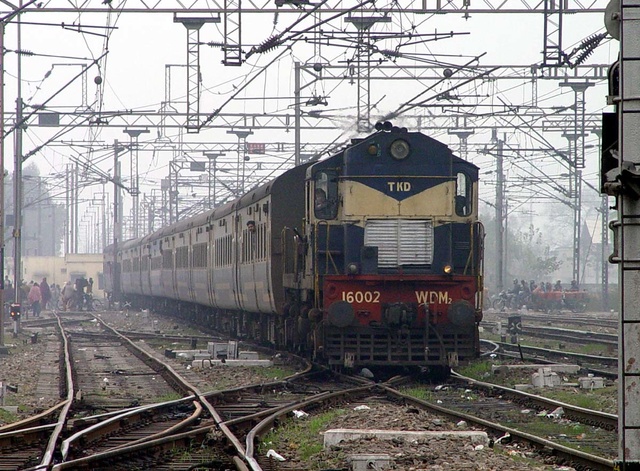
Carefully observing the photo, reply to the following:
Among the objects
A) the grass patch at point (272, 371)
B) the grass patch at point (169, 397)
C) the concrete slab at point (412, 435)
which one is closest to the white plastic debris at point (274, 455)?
the concrete slab at point (412, 435)

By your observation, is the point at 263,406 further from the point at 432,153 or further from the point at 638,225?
the point at 638,225

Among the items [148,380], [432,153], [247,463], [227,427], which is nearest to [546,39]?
[432,153]

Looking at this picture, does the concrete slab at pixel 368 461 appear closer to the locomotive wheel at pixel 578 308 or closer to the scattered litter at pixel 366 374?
the scattered litter at pixel 366 374

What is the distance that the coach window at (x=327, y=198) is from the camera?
1611 cm

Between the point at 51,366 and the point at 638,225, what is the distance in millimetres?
17202

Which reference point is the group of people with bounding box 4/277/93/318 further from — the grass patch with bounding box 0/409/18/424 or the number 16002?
the grass patch with bounding box 0/409/18/424

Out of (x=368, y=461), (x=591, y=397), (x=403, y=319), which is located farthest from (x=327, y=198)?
(x=368, y=461)

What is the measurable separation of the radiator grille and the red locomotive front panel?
1.19 ft

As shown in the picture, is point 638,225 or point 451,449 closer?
point 638,225

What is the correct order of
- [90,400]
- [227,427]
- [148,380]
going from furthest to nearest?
[148,380] < [90,400] < [227,427]

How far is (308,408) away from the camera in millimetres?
12586

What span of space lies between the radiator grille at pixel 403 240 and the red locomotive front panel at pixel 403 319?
14.3 inches

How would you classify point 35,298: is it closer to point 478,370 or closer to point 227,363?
point 227,363

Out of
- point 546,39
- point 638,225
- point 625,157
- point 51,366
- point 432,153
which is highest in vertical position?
point 546,39
